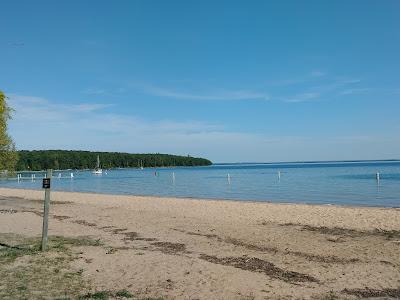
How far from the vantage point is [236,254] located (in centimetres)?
1004

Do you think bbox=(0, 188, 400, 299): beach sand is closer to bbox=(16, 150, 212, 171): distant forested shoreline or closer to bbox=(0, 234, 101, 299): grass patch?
bbox=(0, 234, 101, 299): grass patch

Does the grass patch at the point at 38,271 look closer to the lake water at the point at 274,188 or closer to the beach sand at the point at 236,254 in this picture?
the beach sand at the point at 236,254

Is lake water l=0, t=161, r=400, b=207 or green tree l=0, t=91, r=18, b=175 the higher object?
green tree l=0, t=91, r=18, b=175

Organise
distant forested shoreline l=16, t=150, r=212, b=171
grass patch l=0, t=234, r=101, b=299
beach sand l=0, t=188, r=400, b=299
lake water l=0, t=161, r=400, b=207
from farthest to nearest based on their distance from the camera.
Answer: distant forested shoreline l=16, t=150, r=212, b=171 < lake water l=0, t=161, r=400, b=207 < beach sand l=0, t=188, r=400, b=299 < grass patch l=0, t=234, r=101, b=299

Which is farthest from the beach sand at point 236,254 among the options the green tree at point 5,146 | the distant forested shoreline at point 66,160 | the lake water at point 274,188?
the distant forested shoreline at point 66,160

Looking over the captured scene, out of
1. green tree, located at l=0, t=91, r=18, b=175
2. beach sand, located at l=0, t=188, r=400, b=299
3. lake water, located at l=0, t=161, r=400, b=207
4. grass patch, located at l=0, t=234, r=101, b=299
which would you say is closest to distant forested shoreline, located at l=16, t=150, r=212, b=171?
lake water, located at l=0, t=161, r=400, b=207

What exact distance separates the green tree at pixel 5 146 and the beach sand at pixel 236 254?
21.8 ft

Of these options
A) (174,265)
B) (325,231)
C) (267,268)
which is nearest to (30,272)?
(174,265)

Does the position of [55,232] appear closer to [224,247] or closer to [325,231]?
[224,247]

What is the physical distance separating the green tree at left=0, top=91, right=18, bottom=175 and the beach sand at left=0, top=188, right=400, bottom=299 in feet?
21.8

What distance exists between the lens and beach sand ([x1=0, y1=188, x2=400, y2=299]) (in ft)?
23.4

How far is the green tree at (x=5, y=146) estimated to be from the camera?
2317 cm

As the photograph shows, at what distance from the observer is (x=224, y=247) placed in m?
11.0

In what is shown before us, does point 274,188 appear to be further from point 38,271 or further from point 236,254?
point 38,271
